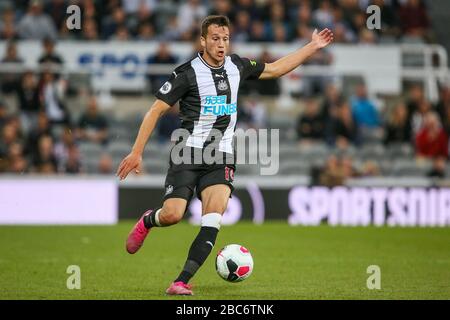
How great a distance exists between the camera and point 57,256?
38.8ft

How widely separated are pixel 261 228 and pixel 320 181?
168cm

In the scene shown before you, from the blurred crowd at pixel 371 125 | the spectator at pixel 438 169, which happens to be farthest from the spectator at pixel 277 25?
the spectator at pixel 438 169

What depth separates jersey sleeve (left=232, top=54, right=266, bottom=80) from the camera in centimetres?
907

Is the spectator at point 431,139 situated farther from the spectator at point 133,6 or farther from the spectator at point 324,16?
the spectator at point 133,6

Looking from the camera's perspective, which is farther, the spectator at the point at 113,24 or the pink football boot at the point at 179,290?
the spectator at the point at 113,24

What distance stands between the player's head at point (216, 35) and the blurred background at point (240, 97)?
8.18m

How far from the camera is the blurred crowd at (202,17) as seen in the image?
61.8 feet

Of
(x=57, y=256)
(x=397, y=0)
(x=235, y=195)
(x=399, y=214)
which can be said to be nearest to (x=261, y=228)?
(x=235, y=195)

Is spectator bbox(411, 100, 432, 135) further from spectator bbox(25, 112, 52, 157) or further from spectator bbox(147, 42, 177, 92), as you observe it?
spectator bbox(25, 112, 52, 157)

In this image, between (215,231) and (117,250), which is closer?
(215,231)

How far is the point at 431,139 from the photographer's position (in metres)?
18.3

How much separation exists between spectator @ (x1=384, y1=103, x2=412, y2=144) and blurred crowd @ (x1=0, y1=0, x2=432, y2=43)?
202 centimetres

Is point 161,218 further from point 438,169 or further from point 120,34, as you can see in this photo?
point 120,34
